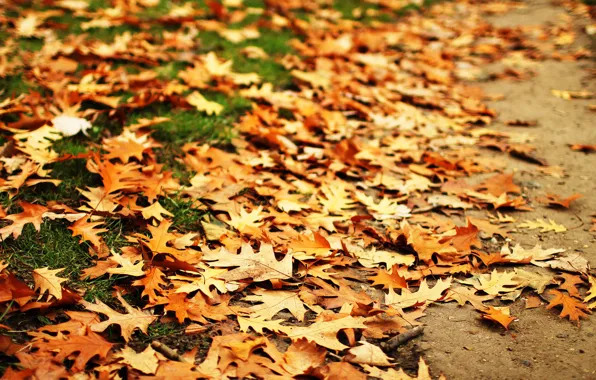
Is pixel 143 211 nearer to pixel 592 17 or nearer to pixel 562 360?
pixel 562 360

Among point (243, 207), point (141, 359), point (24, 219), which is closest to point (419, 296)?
point (243, 207)

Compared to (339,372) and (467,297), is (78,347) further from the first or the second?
(467,297)

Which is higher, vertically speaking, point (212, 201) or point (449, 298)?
point (212, 201)

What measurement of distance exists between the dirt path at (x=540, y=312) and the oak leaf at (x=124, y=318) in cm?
103

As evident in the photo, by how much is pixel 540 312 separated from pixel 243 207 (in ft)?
4.76

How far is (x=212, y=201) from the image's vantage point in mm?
2463

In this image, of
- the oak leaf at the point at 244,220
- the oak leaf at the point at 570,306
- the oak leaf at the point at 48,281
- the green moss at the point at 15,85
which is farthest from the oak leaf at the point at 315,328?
the green moss at the point at 15,85

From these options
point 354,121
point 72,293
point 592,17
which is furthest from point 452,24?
point 72,293

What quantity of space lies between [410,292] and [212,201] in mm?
1120

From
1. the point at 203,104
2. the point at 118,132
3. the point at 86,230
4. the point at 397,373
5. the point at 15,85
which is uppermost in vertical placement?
the point at 15,85

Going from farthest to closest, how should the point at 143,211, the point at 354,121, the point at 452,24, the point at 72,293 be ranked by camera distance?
the point at 452,24 → the point at 354,121 → the point at 143,211 → the point at 72,293

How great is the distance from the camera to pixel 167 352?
1.55 meters

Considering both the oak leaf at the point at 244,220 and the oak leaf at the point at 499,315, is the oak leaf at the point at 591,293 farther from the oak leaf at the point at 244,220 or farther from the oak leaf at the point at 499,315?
the oak leaf at the point at 244,220

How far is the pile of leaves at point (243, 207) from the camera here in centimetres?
166
